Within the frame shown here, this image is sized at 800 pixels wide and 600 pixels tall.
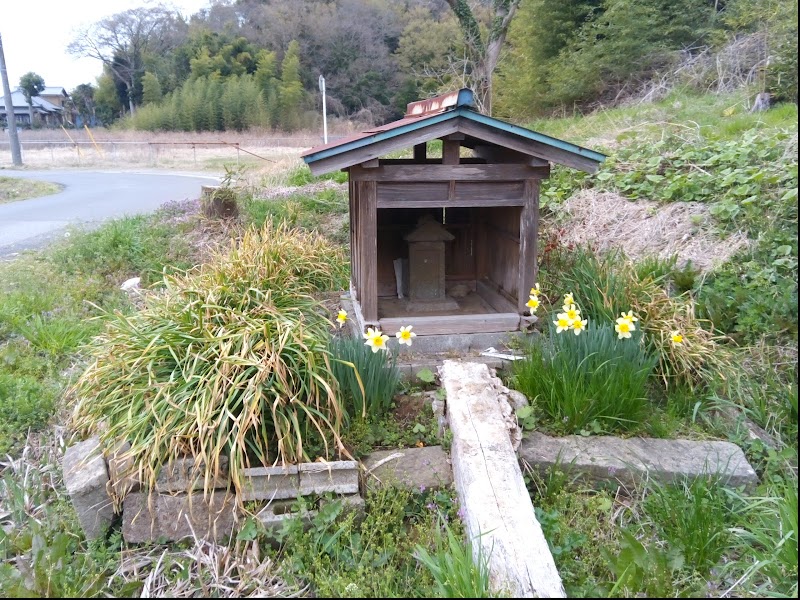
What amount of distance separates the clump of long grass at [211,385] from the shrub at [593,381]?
3.79 feet

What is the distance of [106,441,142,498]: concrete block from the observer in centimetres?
256

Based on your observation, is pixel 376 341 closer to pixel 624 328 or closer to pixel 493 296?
pixel 624 328

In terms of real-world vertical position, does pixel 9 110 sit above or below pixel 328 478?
above

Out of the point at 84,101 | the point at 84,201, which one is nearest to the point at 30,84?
the point at 84,101

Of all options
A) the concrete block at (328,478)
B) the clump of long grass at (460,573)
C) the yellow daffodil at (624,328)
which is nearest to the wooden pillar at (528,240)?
the yellow daffodil at (624,328)

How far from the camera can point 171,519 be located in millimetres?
2611

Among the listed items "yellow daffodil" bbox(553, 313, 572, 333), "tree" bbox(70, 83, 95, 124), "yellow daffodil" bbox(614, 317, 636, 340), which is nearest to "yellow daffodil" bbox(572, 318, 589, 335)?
"yellow daffodil" bbox(553, 313, 572, 333)

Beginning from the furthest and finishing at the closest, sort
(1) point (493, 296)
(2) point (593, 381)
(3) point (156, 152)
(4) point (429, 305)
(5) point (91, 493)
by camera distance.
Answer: (3) point (156, 152) < (1) point (493, 296) < (4) point (429, 305) < (2) point (593, 381) < (5) point (91, 493)

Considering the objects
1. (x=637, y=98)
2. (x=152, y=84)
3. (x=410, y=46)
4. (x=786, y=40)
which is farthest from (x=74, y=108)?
(x=786, y=40)

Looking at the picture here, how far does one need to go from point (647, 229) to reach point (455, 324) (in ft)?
9.37

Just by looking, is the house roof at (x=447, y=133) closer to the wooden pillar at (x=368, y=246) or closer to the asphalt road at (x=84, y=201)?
the wooden pillar at (x=368, y=246)

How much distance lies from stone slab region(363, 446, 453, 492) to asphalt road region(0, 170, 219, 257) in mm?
6596

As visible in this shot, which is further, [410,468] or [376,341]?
[376,341]

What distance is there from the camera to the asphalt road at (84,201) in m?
8.55
